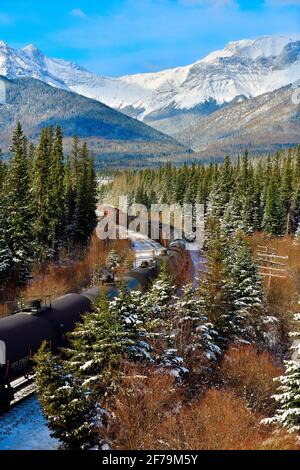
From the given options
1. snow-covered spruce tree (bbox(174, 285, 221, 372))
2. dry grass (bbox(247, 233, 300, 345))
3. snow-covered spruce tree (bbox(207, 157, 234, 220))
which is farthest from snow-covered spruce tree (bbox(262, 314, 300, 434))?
snow-covered spruce tree (bbox(207, 157, 234, 220))

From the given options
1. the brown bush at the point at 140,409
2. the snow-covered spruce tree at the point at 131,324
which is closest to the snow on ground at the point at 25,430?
the brown bush at the point at 140,409

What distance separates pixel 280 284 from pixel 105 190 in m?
145

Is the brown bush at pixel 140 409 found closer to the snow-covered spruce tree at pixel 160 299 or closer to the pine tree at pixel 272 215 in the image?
the snow-covered spruce tree at pixel 160 299

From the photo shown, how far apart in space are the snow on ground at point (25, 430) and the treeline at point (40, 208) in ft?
79.3

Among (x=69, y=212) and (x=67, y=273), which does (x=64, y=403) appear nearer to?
(x=67, y=273)

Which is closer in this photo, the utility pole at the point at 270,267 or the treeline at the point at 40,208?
the utility pole at the point at 270,267

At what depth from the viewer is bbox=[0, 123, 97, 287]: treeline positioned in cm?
4941

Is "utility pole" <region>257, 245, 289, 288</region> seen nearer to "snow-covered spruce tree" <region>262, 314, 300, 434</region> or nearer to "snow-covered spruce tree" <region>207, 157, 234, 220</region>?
"snow-covered spruce tree" <region>262, 314, 300, 434</region>

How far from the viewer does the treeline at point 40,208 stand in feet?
162

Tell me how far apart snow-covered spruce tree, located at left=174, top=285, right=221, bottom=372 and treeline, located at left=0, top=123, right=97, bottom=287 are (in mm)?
21998

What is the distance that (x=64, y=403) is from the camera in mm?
19031

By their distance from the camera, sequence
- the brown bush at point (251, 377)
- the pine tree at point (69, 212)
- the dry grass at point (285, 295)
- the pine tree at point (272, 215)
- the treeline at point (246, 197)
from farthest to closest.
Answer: the treeline at point (246, 197), the pine tree at point (272, 215), the pine tree at point (69, 212), the dry grass at point (285, 295), the brown bush at point (251, 377)

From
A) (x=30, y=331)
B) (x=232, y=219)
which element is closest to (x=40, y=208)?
(x=232, y=219)
